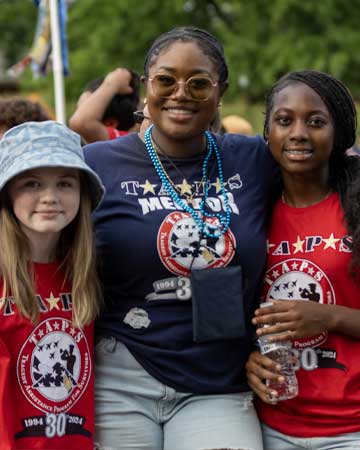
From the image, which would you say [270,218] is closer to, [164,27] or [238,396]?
[238,396]

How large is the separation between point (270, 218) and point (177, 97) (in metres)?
0.63

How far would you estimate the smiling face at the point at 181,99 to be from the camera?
312cm

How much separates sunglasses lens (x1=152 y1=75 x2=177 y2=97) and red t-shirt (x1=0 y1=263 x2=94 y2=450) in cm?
85

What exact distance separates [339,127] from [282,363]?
0.99m

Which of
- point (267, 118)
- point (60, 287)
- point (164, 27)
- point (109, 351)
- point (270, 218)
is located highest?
point (164, 27)

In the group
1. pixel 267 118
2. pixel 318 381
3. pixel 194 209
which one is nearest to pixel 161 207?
pixel 194 209

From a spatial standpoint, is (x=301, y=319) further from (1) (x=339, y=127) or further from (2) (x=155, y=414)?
(1) (x=339, y=127)

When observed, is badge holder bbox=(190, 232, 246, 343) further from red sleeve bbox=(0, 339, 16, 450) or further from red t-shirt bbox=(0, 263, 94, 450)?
red sleeve bbox=(0, 339, 16, 450)

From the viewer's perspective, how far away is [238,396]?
121 inches

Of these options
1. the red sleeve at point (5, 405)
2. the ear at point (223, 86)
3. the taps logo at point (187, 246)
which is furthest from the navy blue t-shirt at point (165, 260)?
the red sleeve at point (5, 405)

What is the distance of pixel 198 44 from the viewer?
10.4 ft

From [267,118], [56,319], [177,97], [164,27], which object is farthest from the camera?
[164,27]

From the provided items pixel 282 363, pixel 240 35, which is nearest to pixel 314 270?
pixel 282 363

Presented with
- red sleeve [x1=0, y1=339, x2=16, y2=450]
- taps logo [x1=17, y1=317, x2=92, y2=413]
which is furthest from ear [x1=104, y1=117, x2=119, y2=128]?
red sleeve [x1=0, y1=339, x2=16, y2=450]
